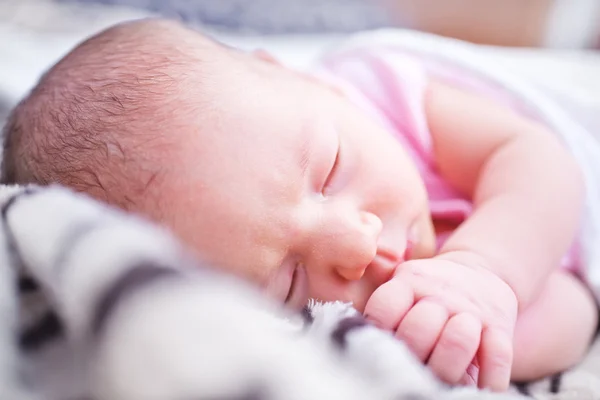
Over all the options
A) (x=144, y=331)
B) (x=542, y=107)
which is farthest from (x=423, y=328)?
(x=542, y=107)

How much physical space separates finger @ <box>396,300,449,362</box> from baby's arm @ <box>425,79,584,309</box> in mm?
132

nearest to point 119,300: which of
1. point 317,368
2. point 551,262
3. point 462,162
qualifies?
point 317,368

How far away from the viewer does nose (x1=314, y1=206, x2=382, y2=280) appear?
641mm

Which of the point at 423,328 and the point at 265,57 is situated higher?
the point at 265,57

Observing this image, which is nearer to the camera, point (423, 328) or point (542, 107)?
point (423, 328)

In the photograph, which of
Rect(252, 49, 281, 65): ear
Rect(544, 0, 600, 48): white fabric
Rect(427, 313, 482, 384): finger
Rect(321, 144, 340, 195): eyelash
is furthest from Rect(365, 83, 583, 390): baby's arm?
Rect(544, 0, 600, 48): white fabric

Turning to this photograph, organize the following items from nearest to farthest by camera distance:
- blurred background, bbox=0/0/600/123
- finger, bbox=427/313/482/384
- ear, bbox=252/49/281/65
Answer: finger, bbox=427/313/482/384 → ear, bbox=252/49/281/65 → blurred background, bbox=0/0/600/123

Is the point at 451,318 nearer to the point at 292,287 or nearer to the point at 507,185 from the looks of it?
the point at 292,287

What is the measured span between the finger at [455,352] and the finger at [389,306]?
0.16 feet

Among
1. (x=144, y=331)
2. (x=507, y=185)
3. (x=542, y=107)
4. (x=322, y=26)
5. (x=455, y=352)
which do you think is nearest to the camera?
(x=144, y=331)

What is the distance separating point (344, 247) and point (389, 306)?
0.08 meters

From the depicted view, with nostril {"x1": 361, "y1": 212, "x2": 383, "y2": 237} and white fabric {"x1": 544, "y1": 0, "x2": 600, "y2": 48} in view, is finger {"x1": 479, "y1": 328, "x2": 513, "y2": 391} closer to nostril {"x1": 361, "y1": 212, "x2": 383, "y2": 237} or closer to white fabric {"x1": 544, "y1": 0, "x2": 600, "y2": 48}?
nostril {"x1": 361, "y1": 212, "x2": 383, "y2": 237}

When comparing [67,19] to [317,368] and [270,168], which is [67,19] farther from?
[317,368]

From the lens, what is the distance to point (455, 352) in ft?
1.80
